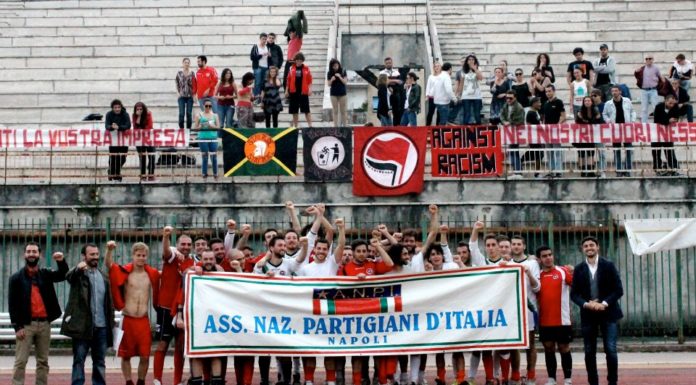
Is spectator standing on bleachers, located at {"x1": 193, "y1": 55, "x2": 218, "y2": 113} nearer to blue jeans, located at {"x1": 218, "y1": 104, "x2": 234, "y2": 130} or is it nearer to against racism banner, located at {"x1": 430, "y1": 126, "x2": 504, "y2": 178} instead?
blue jeans, located at {"x1": 218, "y1": 104, "x2": 234, "y2": 130}

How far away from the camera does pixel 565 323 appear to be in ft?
63.4

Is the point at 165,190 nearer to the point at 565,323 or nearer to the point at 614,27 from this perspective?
the point at 565,323

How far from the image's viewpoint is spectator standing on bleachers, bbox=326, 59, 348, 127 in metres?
28.9

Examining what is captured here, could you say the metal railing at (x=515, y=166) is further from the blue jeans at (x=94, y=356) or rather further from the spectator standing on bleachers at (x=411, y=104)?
the blue jeans at (x=94, y=356)

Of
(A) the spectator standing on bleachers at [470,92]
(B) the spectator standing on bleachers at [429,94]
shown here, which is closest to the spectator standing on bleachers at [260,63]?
(B) the spectator standing on bleachers at [429,94]

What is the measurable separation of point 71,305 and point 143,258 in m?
1.09

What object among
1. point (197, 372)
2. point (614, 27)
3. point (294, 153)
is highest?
point (614, 27)

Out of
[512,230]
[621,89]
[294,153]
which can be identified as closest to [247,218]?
[294,153]

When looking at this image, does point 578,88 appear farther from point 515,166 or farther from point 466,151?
point 466,151

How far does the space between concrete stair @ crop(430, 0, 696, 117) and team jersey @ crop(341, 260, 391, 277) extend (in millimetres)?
13963

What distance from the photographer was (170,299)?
19.6m

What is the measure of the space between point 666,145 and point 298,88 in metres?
6.79

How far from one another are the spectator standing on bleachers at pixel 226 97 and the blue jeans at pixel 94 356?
10191 millimetres

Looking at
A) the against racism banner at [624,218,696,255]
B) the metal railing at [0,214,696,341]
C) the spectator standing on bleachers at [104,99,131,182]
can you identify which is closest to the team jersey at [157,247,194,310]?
the metal railing at [0,214,696,341]
